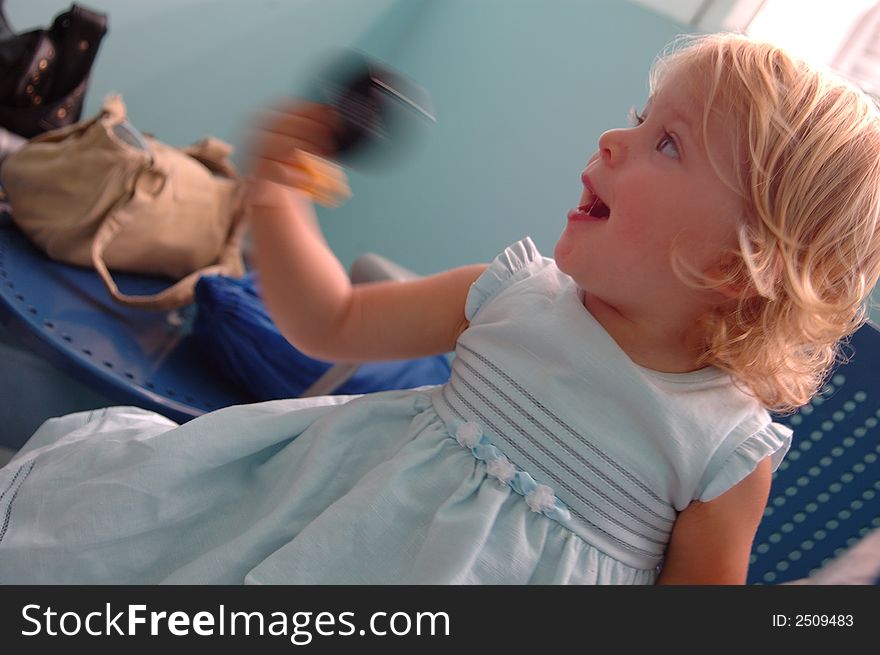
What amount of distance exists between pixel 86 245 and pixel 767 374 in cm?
95

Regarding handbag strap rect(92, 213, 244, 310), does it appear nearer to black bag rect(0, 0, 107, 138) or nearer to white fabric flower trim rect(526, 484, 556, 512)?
black bag rect(0, 0, 107, 138)

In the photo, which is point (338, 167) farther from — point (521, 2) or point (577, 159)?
point (521, 2)

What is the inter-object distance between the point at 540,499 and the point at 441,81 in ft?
4.16

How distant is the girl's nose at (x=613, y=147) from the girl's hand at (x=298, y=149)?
0.20m

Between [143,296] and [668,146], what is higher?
[668,146]

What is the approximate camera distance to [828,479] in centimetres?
85

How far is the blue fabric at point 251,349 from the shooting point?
3.74 feet

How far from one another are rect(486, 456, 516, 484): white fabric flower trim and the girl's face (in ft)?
Answer: 0.47

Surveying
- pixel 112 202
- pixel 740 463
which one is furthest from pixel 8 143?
pixel 740 463

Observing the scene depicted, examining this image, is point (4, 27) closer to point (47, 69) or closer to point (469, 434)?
point (47, 69)

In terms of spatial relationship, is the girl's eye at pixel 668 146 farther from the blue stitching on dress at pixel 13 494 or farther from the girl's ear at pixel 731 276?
the blue stitching on dress at pixel 13 494

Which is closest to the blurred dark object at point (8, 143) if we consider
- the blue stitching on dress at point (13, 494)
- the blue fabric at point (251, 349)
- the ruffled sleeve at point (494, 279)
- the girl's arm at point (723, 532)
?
the blue fabric at point (251, 349)

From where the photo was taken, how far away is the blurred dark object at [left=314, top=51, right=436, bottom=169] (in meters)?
0.62

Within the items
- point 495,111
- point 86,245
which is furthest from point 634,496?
point 495,111
